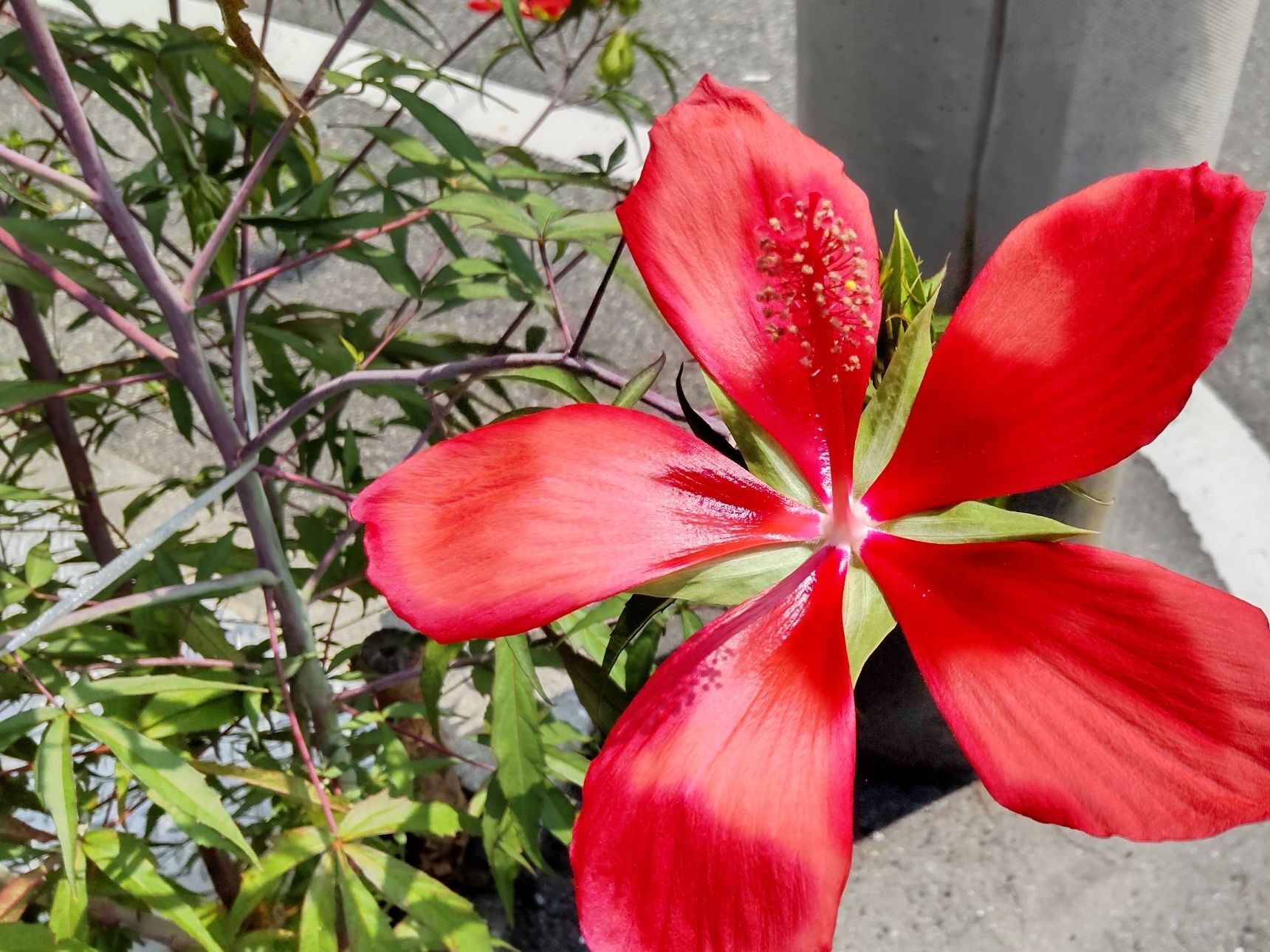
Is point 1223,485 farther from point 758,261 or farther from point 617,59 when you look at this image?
point 758,261

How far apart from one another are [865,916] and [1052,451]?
94 cm

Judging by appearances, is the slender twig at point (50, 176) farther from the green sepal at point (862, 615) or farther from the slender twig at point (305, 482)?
the green sepal at point (862, 615)

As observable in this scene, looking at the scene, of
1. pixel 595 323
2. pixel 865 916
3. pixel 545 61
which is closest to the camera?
pixel 865 916

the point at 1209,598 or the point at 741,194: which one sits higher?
the point at 741,194

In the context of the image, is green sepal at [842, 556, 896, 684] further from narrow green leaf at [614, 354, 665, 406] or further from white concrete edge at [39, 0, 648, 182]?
white concrete edge at [39, 0, 648, 182]

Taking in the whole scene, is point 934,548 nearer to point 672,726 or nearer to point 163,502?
point 672,726

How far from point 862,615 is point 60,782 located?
415 millimetres

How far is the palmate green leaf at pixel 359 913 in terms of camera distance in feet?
2.26

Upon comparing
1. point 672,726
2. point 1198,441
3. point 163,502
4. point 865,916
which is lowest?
point 865,916

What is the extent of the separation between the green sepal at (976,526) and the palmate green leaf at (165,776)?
0.37 m

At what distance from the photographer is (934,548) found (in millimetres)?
422

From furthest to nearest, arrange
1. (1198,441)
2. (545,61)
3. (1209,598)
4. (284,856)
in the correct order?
(545,61)
(1198,441)
(284,856)
(1209,598)

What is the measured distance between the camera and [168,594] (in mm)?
569

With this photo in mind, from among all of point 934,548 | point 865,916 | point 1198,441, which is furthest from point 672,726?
point 1198,441
